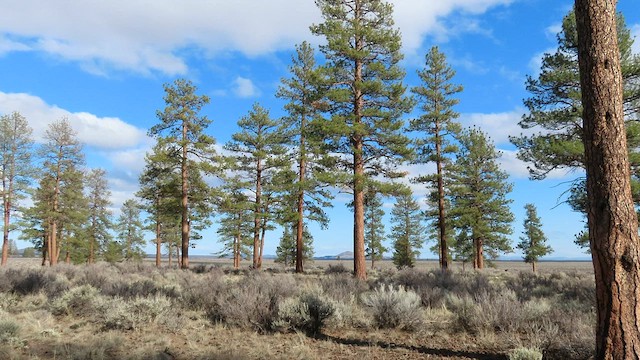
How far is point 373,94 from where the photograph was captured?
706 inches

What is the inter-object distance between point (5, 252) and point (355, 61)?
31.6 meters

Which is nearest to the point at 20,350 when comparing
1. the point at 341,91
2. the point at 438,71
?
the point at 341,91

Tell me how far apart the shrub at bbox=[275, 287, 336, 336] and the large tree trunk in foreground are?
454cm

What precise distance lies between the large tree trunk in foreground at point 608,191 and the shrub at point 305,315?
4.54m

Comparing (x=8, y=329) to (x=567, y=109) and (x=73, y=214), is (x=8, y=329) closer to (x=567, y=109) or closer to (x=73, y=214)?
(x=567, y=109)

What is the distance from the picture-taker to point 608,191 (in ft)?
14.8

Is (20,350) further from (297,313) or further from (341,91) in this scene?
(341,91)

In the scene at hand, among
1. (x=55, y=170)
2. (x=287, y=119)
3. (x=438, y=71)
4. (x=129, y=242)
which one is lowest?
(x=129, y=242)

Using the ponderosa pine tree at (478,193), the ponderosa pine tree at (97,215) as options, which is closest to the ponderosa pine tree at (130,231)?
the ponderosa pine tree at (97,215)

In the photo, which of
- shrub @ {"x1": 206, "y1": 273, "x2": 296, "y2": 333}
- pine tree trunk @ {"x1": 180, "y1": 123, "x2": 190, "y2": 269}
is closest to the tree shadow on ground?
shrub @ {"x1": 206, "y1": 273, "x2": 296, "y2": 333}

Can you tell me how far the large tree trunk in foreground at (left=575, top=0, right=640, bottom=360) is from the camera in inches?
171

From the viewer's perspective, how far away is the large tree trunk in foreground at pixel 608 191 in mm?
4352

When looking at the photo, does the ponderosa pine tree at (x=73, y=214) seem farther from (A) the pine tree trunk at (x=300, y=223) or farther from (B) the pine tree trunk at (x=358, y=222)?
(B) the pine tree trunk at (x=358, y=222)

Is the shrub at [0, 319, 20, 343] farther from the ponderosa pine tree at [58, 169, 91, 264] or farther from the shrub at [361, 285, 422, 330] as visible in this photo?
the ponderosa pine tree at [58, 169, 91, 264]
